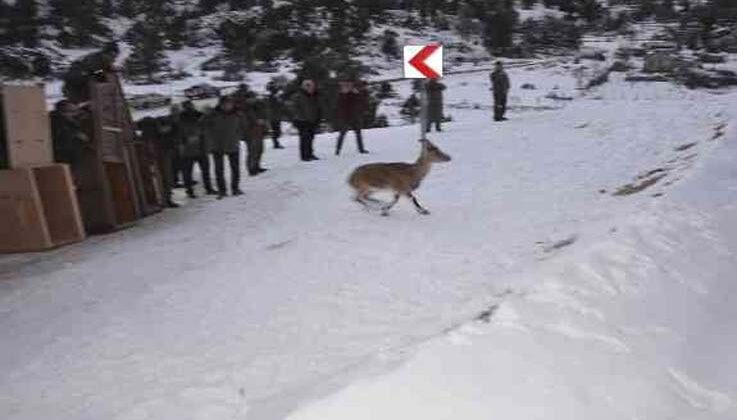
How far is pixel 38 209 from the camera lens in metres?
12.6

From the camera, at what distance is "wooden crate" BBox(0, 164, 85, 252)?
1248 centimetres

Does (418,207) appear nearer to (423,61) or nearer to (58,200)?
(423,61)

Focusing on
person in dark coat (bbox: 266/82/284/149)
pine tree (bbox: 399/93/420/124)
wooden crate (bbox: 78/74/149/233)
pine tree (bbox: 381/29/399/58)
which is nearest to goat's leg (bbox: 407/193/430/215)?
wooden crate (bbox: 78/74/149/233)

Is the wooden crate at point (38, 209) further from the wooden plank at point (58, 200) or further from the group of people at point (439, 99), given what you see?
the group of people at point (439, 99)

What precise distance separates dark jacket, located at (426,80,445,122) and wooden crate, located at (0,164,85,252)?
11.5m

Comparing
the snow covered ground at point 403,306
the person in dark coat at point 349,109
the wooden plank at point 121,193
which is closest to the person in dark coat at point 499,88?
the person in dark coat at point 349,109

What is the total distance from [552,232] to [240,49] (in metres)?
45.8

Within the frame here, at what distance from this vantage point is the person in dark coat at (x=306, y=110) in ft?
60.7

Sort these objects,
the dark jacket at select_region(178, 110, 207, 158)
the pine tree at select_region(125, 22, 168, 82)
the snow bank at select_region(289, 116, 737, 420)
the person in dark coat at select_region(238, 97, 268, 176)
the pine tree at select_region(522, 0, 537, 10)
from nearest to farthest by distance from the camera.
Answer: the snow bank at select_region(289, 116, 737, 420)
the dark jacket at select_region(178, 110, 207, 158)
the person in dark coat at select_region(238, 97, 268, 176)
the pine tree at select_region(125, 22, 168, 82)
the pine tree at select_region(522, 0, 537, 10)

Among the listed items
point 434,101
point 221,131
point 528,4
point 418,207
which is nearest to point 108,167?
point 221,131

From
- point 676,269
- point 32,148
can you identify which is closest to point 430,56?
point 32,148

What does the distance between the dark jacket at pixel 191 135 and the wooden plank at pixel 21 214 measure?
331cm

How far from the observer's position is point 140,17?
59.9m

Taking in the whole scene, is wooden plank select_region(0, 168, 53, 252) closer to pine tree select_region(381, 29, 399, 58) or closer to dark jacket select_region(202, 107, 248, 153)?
dark jacket select_region(202, 107, 248, 153)
